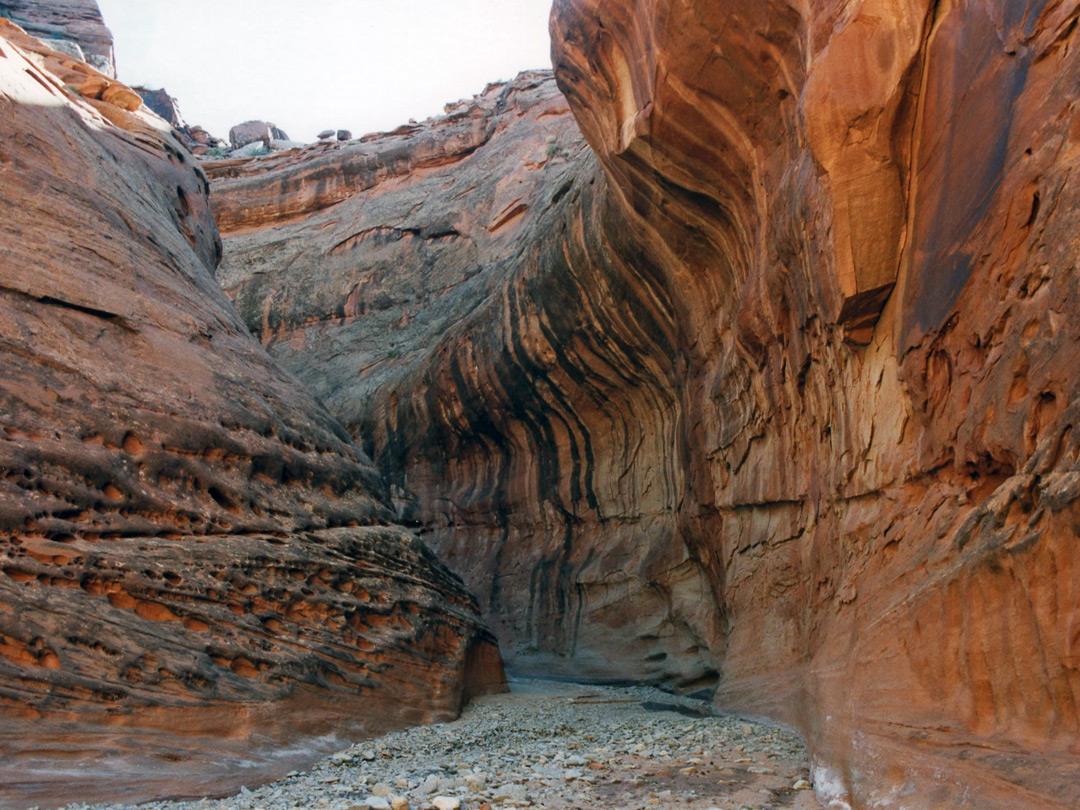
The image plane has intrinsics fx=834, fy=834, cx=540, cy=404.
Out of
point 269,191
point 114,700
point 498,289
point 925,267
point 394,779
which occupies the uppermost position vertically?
point 269,191

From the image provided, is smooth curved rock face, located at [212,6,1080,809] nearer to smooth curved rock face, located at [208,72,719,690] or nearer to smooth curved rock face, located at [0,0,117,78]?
smooth curved rock face, located at [208,72,719,690]

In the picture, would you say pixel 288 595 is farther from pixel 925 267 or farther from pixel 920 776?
pixel 925 267

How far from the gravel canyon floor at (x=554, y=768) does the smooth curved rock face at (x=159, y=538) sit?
1.47 feet

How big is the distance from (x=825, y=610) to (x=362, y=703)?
159 inches

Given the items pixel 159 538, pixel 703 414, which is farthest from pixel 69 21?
pixel 159 538

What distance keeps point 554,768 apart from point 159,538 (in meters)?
3.59

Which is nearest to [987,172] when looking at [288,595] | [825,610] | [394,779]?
[825,610]

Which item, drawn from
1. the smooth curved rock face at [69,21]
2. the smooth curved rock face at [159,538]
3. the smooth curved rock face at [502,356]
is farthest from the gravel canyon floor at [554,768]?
the smooth curved rock face at [69,21]

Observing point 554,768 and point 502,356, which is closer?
point 554,768

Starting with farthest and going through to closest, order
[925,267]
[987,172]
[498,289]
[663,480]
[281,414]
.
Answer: [498,289]
[663,480]
[281,414]
[925,267]
[987,172]

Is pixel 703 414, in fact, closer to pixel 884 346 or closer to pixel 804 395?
pixel 804 395

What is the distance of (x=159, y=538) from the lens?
6.69 meters

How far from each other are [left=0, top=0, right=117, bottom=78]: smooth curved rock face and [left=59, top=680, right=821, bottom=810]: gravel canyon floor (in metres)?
37.5

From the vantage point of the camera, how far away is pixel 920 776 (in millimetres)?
4066
